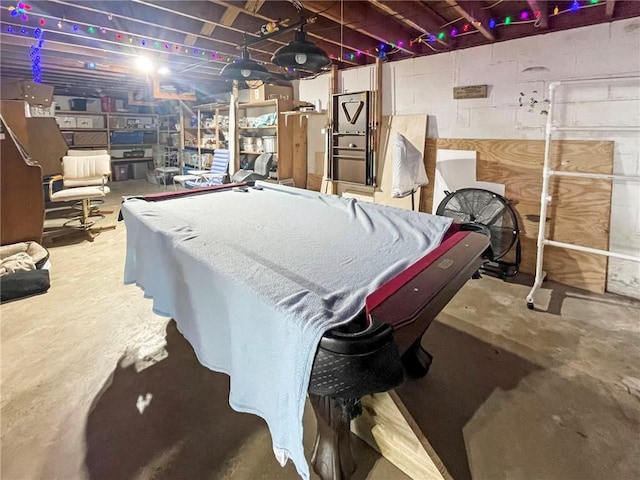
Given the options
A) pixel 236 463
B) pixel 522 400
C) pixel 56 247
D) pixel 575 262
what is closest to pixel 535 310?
pixel 575 262

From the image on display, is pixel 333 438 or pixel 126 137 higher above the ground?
pixel 126 137

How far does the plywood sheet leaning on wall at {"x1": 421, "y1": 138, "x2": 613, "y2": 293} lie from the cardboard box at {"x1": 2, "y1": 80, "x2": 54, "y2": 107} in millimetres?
7248

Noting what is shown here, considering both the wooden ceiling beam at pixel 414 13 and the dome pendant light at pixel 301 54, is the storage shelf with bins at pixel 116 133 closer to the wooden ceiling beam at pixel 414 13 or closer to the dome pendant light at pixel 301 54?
the dome pendant light at pixel 301 54

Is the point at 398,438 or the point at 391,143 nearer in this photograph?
the point at 398,438

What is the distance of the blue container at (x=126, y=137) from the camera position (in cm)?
936

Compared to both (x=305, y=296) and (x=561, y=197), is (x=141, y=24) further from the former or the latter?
(x=561, y=197)

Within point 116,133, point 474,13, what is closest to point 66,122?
point 116,133

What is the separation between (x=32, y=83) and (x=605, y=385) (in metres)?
8.75

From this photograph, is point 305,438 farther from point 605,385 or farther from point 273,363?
point 605,385

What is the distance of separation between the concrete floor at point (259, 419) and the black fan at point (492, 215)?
0.57 metres

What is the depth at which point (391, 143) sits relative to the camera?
4.29 metres

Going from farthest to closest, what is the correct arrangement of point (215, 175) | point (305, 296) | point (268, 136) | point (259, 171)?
point (215, 175) < point (268, 136) < point (259, 171) < point (305, 296)

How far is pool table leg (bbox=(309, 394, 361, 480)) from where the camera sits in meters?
1.33

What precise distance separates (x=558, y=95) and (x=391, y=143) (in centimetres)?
168
